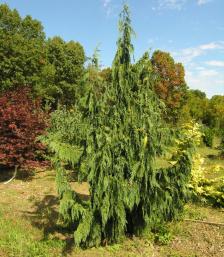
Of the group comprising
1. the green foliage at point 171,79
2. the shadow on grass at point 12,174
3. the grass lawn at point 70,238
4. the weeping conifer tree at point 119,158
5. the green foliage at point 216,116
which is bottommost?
the grass lawn at point 70,238

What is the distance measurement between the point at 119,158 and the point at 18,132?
21.0 ft

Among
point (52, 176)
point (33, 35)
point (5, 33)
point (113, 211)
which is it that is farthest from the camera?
point (33, 35)

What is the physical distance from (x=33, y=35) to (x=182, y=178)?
27.3 meters

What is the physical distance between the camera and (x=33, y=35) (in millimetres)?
31734

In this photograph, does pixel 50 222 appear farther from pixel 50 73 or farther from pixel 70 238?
pixel 50 73

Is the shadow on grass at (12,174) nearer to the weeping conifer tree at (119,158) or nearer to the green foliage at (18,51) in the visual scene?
the weeping conifer tree at (119,158)

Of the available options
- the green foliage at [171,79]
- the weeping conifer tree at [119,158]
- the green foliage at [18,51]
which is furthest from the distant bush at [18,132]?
the green foliage at [171,79]

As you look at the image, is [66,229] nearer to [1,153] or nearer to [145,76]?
[145,76]

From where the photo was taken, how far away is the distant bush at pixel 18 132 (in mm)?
12586

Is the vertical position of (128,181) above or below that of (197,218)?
above

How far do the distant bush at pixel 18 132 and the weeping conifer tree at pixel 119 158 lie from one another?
5.29 meters

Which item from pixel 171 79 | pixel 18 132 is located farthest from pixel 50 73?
pixel 18 132

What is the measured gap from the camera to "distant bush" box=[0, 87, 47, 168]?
41.3ft

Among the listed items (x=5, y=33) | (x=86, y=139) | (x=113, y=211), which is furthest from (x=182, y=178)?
(x=5, y=33)
